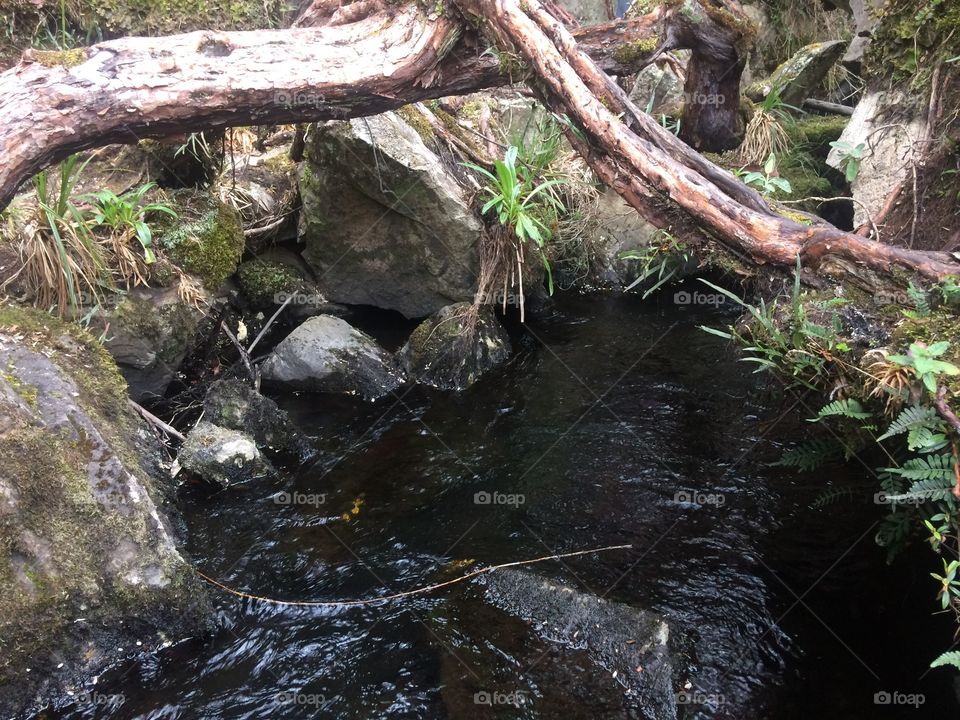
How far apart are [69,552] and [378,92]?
2.75 metres

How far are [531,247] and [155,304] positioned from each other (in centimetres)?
308

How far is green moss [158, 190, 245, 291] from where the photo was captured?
494 cm

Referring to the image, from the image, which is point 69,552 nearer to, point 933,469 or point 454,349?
point 454,349

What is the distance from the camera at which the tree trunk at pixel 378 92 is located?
301 cm

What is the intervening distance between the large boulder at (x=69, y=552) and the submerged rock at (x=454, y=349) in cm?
252

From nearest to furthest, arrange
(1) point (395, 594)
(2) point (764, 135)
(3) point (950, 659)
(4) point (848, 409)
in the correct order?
(3) point (950, 659) < (4) point (848, 409) < (1) point (395, 594) < (2) point (764, 135)

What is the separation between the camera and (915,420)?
2221mm

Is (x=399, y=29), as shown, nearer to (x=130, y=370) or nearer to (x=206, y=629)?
(x=130, y=370)

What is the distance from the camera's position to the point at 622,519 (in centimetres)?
350

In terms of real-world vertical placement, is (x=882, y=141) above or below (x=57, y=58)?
below

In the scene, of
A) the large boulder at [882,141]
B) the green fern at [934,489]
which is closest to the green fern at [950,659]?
the green fern at [934,489]

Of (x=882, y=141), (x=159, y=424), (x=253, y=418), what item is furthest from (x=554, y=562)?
(x=882, y=141)

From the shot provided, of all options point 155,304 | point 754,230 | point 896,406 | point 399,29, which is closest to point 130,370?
point 155,304

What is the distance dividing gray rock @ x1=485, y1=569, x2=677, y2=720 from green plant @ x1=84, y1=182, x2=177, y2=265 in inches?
132
